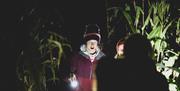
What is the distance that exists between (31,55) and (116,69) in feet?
3.76

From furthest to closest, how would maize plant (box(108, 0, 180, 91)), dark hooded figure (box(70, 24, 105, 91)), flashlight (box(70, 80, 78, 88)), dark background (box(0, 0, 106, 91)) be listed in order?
dark background (box(0, 0, 106, 91)) → dark hooded figure (box(70, 24, 105, 91)) → flashlight (box(70, 80, 78, 88)) → maize plant (box(108, 0, 180, 91))

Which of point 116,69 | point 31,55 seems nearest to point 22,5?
point 31,55

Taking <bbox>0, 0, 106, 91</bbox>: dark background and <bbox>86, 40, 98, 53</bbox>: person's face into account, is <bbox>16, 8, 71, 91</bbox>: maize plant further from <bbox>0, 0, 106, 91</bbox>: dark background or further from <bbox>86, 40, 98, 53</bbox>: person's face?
<bbox>86, 40, 98, 53</bbox>: person's face

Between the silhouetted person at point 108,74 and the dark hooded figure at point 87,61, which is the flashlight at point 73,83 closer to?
the dark hooded figure at point 87,61

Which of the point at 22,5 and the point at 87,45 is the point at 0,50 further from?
the point at 87,45

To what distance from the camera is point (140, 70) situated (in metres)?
2.80

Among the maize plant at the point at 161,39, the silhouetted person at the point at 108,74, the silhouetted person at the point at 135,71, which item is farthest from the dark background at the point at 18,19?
the silhouetted person at the point at 135,71

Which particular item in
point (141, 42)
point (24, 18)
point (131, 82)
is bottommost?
point (131, 82)

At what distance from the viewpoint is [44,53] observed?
3.83 meters

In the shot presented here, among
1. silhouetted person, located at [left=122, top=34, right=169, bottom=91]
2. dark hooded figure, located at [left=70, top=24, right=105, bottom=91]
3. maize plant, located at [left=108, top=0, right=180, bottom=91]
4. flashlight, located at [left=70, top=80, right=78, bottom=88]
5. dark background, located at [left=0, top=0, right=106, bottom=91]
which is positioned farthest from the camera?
dark background, located at [left=0, top=0, right=106, bottom=91]

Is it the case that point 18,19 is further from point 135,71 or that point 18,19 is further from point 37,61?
point 135,71

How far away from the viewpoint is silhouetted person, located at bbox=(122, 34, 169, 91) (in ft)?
9.15

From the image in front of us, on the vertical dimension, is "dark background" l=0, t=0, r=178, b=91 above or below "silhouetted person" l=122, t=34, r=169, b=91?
above

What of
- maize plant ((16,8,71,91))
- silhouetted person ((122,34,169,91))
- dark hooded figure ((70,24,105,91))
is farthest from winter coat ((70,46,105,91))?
silhouetted person ((122,34,169,91))
